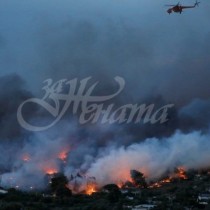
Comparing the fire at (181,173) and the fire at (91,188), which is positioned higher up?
the fire at (181,173)

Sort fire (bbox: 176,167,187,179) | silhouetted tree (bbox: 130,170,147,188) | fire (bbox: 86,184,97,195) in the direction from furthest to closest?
fire (bbox: 176,167,187,179), silhouetted tree (bbox: 130,170,147,188), fire (bbox: 86,184,97,195)

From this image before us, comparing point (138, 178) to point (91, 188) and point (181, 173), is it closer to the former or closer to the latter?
point (91, 188)

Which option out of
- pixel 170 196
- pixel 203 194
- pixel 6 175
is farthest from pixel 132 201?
pixel 6 175

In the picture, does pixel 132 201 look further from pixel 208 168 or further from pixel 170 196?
pixel 208 168

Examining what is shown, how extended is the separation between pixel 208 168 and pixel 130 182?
28.9 feet

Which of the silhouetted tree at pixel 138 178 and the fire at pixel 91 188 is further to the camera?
the silhouetted tree at pixel 138 178

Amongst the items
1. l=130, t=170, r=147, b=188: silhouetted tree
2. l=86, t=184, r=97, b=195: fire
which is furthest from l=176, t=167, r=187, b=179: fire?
l=86, t=184, r=97, b=195: fire

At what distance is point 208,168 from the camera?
42500 mm

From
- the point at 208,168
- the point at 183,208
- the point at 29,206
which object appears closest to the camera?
the point at 183,208

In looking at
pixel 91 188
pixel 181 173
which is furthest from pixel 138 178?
pixel 181 173

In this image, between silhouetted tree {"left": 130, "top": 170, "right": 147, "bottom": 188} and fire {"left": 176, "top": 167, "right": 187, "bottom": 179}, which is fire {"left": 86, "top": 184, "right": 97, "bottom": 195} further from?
fire {"left": 176, "top": 167, "right": 187, "bottom": 179}

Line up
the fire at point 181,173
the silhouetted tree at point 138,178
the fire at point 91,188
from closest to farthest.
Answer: the fire at point 91,188, the silhouetted tree at point 138,178, the fire at point 181,173

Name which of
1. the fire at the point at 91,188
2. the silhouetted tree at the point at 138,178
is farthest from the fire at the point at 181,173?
the fire at the point at 91,188

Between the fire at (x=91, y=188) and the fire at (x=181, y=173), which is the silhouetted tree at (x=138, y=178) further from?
the fire at (x=181, y=173)
